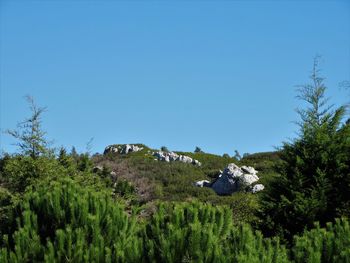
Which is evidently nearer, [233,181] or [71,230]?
[71,230]

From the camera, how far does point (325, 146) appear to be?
1362 centimetres

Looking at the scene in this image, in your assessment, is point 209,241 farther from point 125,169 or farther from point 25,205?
point 125,169

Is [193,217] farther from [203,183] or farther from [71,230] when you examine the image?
[203,183]

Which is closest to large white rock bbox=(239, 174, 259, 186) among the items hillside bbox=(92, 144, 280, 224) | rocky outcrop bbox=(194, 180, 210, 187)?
hillside bbox=(92, 144, 280, 224)

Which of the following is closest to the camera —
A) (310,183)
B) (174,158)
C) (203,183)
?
(310,183)

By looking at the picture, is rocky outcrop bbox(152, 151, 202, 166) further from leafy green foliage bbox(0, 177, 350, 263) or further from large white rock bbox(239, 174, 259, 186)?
leafy green foliage bbox(0, 177, 350, 263)

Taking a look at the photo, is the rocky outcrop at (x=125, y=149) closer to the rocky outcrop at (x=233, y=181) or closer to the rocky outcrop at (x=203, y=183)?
the rocky outcrop at (x=203, y=183)

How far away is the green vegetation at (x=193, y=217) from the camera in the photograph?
8.28 metres

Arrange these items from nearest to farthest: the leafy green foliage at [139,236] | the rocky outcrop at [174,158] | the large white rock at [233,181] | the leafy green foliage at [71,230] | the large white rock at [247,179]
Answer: the leafy green foliage at [139,236] < the leafy green foliage at [71,230] < the large white rock at [247,179] < the large white rock at [233,181] < the rocky outcrop at [174,158]

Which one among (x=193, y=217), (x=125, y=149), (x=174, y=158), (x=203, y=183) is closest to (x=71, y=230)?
(x=193, y=217)

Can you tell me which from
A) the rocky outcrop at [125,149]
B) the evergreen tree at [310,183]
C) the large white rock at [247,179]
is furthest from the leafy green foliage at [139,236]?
the rocky outcrop at [125,149]

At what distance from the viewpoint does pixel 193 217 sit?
30.2 feet

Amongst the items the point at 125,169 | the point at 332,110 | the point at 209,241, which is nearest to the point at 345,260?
the point at 209,241

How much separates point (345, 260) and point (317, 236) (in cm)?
77
